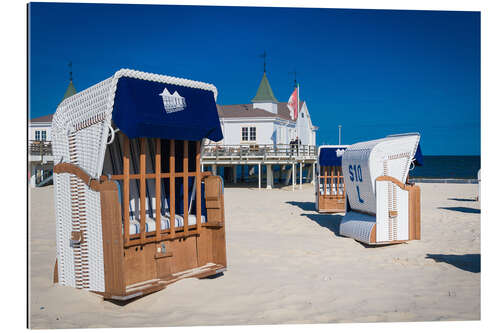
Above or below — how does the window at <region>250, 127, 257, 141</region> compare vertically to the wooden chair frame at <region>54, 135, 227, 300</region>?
above

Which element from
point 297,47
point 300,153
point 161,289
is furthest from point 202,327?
point 300,153

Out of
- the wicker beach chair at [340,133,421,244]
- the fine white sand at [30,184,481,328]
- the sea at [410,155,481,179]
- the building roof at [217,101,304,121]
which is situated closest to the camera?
the fine white sand at [30,184,481,328]

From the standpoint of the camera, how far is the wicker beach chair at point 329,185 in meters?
13.2

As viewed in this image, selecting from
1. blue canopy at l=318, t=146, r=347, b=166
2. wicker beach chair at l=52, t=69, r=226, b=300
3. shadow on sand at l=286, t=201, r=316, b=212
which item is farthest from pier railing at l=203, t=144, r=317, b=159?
wicker beach chair at l=52, t=69, r=226, b=300

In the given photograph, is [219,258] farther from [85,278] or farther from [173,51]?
[173,51]

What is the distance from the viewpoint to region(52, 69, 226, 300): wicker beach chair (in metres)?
4.66

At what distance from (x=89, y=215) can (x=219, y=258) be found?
179cm

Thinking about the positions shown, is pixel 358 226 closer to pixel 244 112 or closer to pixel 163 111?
pixel 163 111

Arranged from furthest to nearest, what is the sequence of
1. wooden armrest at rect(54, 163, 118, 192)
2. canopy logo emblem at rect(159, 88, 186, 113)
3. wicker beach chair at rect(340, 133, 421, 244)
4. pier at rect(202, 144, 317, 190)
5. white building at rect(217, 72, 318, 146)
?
white building at rect(217, 72, 318, 146)
pier at rect(202, 144, 317, 190)
wicker beach chair at rect(340, 133, 421, 244)
canopy logo emblem at rect(159, 88, 186, 113)
wooden armrest at rect(54, 163, 118, 192)

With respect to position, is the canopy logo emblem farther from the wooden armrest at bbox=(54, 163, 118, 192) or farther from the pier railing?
the pier railing

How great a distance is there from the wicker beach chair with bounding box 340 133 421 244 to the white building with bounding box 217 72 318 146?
18.1 meters

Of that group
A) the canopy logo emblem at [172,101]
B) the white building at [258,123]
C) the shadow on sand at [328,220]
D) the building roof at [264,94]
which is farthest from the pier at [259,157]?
the canopy logo emblem at [172,101]

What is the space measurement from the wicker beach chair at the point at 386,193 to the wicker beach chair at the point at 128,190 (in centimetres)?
354
